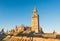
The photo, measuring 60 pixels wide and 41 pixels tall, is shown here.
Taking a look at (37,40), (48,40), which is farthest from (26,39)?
(48,40)

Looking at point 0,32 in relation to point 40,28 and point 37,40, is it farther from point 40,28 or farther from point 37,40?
point 37,40

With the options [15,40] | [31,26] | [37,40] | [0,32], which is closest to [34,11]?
[31,26]

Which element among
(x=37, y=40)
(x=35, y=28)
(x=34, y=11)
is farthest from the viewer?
(x=34, y=11)

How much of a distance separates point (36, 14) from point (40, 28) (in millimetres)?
11046

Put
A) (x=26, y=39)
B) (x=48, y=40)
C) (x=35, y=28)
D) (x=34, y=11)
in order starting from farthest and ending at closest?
(x=34, y=11) < (x=35, y=28) < (x=26, y=39) < (x=48, y=40)

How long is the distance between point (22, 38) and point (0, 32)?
108 feet

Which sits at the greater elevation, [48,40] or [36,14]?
[36,14]

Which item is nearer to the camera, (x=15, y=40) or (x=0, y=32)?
(x=15, y=40)

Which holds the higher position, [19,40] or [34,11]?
[34,11]

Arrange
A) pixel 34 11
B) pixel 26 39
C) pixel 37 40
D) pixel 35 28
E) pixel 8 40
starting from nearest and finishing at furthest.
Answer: pixel 37 40 → pixel 26 39 → pixel 8 40 → pixel 35 28 → pixel 34 11

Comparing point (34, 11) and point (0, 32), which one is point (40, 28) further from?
point (0, 32)

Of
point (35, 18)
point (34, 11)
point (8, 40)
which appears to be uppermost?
point (34, 11)

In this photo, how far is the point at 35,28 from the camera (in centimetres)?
8112

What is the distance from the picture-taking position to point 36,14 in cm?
8425
